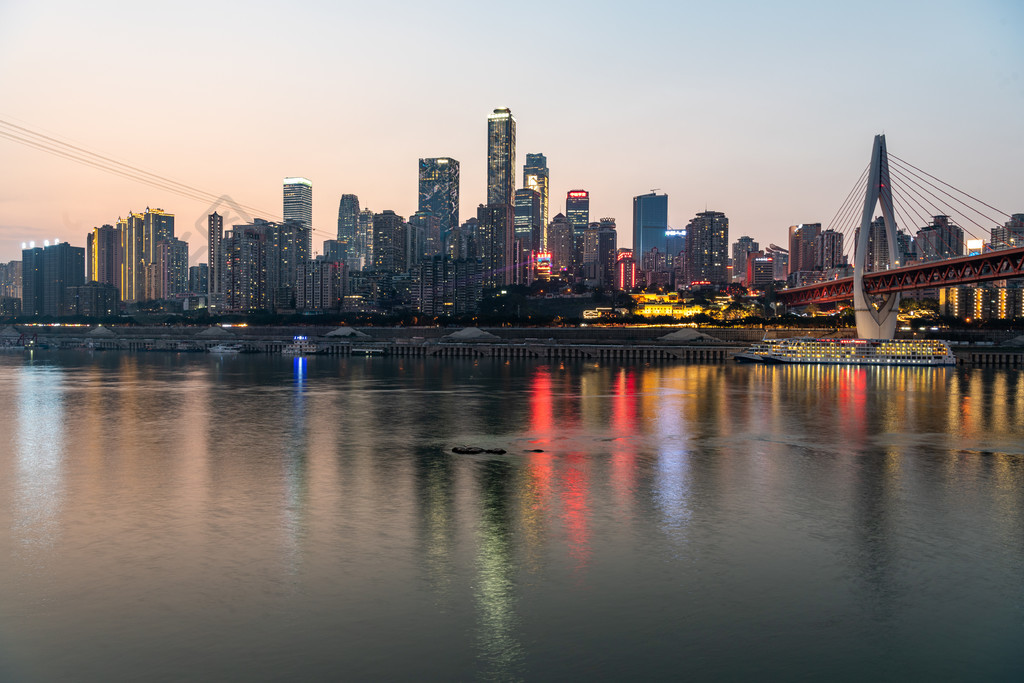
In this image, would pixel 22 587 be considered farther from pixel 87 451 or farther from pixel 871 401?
pixel 871 401

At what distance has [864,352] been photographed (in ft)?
299

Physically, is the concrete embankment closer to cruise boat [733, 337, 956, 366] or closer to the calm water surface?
cruise boat [733, 337, 956, 366]

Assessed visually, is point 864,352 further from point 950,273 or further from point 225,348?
point 225,348

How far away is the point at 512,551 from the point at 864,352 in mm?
86460

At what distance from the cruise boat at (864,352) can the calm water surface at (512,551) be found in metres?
56.3

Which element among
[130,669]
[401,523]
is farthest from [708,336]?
[130,669]

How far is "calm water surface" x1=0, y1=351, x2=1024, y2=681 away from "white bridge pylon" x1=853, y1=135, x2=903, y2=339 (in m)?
60.2

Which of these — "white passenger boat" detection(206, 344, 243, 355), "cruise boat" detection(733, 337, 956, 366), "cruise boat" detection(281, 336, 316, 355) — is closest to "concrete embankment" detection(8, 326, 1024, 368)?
"white passenger boat" detection(206, 344, 243, 355)

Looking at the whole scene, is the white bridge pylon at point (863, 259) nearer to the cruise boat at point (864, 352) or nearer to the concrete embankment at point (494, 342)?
the cruise boat at point (864, 352)

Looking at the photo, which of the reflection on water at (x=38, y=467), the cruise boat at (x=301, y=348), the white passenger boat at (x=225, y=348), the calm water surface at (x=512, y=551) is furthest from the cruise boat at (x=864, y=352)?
the white passenger boat at (x=225, y=348)

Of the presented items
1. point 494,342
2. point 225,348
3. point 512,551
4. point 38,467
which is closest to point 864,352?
point 494,342

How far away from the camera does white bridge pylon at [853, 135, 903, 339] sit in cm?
9219

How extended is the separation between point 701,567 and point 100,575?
12.3 m

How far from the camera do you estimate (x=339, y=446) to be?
31.2 metres
